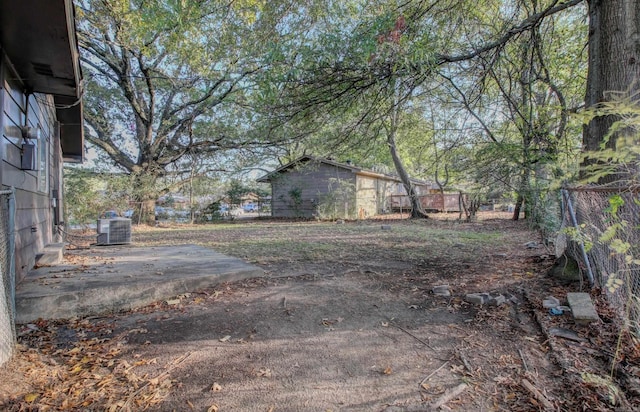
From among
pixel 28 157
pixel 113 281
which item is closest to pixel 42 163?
pixel 28 157

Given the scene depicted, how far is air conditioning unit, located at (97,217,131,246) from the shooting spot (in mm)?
7141

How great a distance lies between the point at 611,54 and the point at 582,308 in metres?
2.78

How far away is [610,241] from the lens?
2.86 m

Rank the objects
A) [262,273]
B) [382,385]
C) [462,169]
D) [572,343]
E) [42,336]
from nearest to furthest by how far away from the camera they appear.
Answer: [382,385]
[572,343]
[42,336]
[262,273]
[462,169]

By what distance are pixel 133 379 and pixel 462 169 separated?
19.7ft

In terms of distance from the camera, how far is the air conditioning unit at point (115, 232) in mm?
7141

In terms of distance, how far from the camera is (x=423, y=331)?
2.82 metres

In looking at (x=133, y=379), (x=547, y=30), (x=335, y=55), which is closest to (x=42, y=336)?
(x=133, y=379)

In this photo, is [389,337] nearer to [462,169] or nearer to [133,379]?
[133,379]

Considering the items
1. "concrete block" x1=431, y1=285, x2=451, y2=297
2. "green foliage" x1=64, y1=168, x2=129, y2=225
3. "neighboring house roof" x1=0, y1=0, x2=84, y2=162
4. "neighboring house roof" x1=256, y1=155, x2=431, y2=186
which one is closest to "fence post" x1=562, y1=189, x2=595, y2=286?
"concrete block" x1=431, y1=285, x2=451, y2=297

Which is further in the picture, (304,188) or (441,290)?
(304,188)

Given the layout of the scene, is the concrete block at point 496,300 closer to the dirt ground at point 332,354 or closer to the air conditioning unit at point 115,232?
the dirt ground at point 332,354

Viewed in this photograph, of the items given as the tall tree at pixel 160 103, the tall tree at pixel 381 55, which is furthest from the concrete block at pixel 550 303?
the tall tree at pixel 160 103

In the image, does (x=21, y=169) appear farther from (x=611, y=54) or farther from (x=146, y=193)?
(x=146, y=193)
